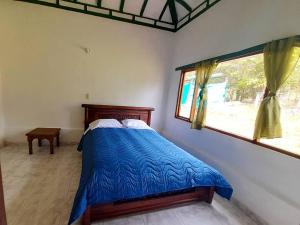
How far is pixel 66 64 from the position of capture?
3.32 m

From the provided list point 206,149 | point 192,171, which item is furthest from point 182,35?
point 192,171

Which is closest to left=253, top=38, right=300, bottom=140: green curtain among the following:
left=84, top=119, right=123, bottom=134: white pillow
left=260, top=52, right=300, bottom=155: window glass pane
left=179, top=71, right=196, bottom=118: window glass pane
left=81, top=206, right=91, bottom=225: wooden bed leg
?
left=260, top=52, right=300, bottom=155: window glass pane

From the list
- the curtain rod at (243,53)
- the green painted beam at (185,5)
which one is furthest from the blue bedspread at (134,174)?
the green painted beam at (185,5)

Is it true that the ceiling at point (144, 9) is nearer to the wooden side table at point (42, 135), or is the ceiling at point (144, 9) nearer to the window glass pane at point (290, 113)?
the window glass pane at point (290, 113)

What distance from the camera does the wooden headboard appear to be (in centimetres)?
347

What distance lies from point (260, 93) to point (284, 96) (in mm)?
293

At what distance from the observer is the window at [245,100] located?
1.71m

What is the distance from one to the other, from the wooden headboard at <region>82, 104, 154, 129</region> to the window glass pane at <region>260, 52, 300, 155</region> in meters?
2.48

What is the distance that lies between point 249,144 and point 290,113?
0.55m

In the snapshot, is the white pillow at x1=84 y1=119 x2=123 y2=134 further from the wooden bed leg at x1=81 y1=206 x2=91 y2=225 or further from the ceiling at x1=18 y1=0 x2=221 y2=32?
the ceiling at x1=18 y1=0 x2=221 y2=32

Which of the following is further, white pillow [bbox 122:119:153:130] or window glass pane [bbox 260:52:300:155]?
white pillow [bbox 122:119:153:130]

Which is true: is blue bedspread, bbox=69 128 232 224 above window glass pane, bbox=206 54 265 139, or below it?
below

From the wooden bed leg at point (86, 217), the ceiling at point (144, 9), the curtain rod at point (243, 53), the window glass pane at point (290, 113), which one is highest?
the ceiling at point (144, 9)

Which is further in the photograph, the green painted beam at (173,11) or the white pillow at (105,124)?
the green painted beam at (173,11)
